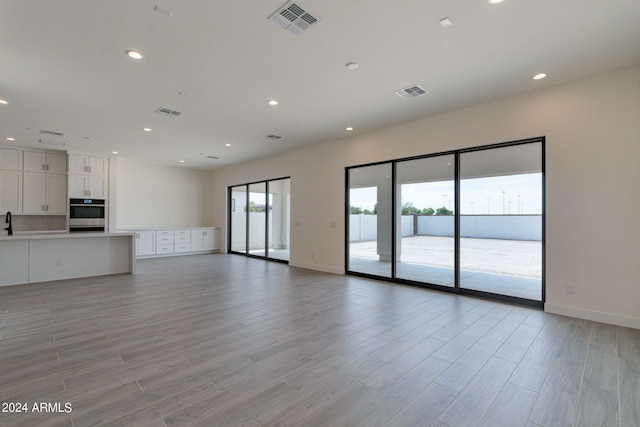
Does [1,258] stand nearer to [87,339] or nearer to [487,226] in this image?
[87,339]

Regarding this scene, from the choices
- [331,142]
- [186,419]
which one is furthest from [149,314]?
[331,142]

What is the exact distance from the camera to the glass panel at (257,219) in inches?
376

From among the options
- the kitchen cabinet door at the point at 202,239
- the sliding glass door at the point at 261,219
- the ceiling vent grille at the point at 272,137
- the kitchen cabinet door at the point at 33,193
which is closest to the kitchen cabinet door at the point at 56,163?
the kitchen cabinet door at the point at 33,193

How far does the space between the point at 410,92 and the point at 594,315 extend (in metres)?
3.77

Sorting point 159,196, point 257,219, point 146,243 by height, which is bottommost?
point 146,243

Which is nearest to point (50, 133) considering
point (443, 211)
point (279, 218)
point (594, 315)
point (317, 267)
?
point (279, 218)

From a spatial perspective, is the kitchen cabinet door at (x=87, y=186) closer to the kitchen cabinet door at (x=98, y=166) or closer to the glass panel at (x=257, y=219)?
Result: the kitchen cabinet door at (x=98, y=166)

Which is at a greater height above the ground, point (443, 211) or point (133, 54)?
point (133, 54)

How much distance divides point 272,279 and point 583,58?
5.78m

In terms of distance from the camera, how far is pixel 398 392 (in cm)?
218

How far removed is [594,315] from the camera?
371cm

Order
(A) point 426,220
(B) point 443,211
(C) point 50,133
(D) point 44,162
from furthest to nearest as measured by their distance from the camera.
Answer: (D) point 44,162
(C) point 50,133
(A) point 426,220
(B) point 443,211

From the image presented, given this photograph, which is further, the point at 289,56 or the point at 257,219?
the point at 257,219

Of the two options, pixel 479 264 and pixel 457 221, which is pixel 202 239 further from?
pixel 479 264
